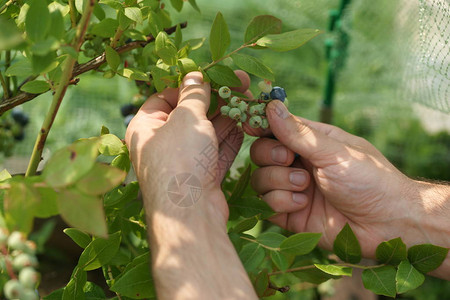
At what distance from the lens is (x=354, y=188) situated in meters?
0.93

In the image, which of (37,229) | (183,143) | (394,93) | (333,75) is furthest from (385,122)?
(183,143)

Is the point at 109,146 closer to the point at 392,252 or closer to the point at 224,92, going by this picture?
the point at 224,92

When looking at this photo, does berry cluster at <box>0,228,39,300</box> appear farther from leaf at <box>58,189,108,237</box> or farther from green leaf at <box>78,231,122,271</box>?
green leaf at <box>78,231,122,271</box>

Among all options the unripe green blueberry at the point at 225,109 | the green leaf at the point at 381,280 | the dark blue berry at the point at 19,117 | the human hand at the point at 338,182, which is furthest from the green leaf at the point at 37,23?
the dark blue berry at the point at 19,117

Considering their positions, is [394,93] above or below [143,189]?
below

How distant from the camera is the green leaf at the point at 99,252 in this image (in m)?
0.66

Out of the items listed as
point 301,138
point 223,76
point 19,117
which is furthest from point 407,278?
point 19,117

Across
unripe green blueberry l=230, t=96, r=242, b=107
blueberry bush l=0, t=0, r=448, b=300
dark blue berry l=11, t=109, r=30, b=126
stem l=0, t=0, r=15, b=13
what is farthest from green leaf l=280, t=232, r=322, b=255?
dark blue berry l=11, t=109, r=30, b=126

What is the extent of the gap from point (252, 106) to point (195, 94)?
0.12m

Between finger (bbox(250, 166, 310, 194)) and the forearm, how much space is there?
289 millimetres

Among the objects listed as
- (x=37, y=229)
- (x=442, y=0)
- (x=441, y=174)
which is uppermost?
(x=442, y=0)

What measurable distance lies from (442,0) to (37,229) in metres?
1.10

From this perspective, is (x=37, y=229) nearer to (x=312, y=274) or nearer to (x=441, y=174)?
(x=312, y=274)

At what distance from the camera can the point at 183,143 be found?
71 cm
